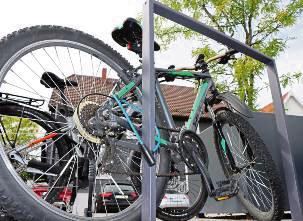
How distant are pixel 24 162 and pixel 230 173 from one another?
163 cm

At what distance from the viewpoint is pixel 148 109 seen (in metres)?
1.72

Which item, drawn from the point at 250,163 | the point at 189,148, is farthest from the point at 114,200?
the point at 250,163

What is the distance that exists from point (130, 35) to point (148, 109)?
0.81 m

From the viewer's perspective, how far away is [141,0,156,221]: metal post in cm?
157

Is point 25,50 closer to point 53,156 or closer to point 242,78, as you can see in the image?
point 53,156

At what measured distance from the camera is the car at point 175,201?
8.04 feet

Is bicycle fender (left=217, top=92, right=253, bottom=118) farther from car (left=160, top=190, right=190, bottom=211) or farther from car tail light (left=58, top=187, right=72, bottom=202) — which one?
car tail light (left=58, top=187, right=72, bottom=202)

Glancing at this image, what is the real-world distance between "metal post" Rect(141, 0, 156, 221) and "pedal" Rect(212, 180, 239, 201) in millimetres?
694

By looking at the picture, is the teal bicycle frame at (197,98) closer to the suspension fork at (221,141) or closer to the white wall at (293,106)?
the suspension fork at (221,141)

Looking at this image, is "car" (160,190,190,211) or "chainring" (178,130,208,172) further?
"car" (160,190,190,211)

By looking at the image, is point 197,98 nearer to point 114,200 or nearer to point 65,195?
point 114,200

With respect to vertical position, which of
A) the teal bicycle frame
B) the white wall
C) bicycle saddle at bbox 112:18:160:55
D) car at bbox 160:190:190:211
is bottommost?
car at bbox 160:190:190:211

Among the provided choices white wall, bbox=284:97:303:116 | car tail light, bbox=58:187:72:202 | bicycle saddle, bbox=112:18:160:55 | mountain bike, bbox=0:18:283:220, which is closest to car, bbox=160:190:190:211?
mountain bike, bbox=0:18:283:220

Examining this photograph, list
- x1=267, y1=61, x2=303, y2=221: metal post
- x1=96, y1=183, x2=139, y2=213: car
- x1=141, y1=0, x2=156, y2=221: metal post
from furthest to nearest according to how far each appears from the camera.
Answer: x1=267, y1=61, x2=303, y2=221: metal post → x1=96, y1=183, x2=139, y2=213: car → x1=141, y1=0, x2=156, y2=221: metal post
